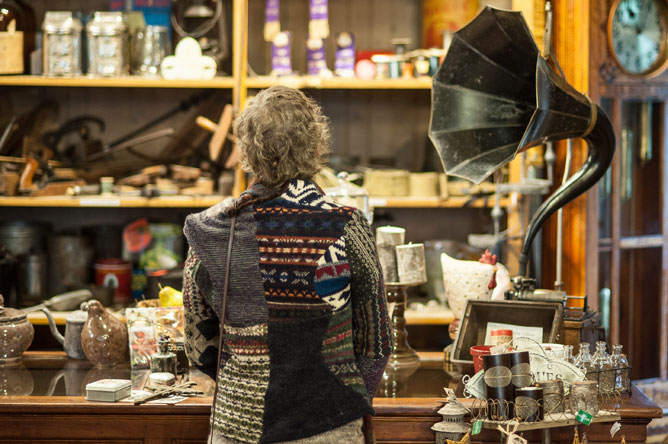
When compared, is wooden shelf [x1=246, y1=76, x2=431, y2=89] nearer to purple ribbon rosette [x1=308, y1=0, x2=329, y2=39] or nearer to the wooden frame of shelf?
the wooden frame of shelf

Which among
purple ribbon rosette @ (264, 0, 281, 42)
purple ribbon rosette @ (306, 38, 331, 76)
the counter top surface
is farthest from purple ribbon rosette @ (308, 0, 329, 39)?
the counter top surface

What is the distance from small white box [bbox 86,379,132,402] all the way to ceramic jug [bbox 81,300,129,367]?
278 mm

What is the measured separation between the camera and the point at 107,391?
6.37ft

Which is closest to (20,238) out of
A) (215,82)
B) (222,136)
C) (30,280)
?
(30,280)

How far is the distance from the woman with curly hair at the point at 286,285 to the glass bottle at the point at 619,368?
0.76 metres

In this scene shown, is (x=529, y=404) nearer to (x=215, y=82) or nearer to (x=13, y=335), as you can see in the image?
(x=13, y=335)

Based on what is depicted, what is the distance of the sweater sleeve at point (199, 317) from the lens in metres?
1.57

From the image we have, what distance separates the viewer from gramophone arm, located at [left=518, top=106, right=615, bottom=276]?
7.89 feet

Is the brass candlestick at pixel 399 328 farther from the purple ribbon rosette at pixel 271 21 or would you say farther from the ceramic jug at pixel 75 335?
the purple ribbon rosette at pixel 271 21

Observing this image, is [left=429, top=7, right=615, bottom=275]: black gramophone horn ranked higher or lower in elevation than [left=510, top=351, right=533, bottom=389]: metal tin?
higher

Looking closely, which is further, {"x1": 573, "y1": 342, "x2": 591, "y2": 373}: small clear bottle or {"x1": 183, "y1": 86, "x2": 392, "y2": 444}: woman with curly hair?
{"x1": 573, "y1": 342, "x2": 591, "y2": 373}: small clear bottle

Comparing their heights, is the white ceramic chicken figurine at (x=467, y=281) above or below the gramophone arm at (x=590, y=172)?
below

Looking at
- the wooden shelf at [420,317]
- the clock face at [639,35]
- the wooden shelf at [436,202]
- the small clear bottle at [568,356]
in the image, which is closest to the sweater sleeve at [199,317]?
the small clear bottle at [568,356]

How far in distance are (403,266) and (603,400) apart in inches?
26.1
